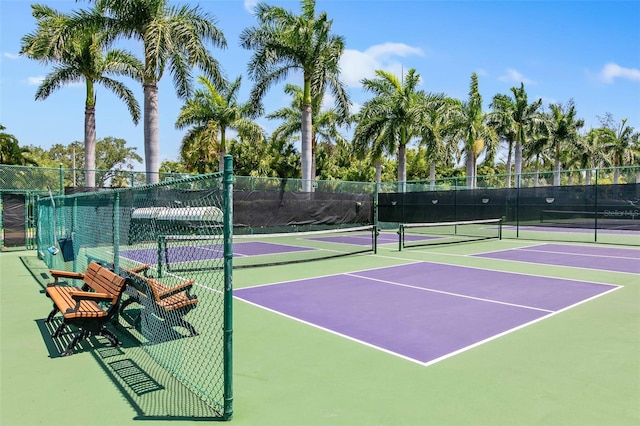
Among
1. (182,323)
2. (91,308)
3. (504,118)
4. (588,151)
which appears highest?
(504,118)

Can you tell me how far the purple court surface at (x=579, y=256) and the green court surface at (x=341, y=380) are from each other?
5.99m

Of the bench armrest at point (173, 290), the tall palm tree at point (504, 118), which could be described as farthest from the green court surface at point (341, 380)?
the tall palm tree at point (504, 118)

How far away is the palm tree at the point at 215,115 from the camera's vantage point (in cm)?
2788

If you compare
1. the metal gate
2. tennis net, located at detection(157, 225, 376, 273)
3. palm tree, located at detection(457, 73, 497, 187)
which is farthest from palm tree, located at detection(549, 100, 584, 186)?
the metal gate

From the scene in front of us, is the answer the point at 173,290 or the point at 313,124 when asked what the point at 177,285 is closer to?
the point at 173,290

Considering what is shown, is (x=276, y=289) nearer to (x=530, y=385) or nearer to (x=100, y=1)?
(x=530, y=385)

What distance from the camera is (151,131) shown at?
58.3ft

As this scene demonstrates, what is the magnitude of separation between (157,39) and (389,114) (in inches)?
622

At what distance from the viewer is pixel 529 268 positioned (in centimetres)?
1152

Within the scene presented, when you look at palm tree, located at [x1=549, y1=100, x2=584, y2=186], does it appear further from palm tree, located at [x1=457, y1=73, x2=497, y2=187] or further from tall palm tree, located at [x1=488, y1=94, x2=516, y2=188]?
palm tree, located at [x1=457, y1=73, x2=497, y2=187]

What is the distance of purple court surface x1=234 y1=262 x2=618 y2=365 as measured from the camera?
229 inches

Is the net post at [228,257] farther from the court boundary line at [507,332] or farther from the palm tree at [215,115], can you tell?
the palm tree at [215,115]

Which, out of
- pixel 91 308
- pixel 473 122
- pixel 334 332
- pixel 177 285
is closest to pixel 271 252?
pixel 177 285

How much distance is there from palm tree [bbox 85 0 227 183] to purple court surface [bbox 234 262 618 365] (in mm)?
10949
